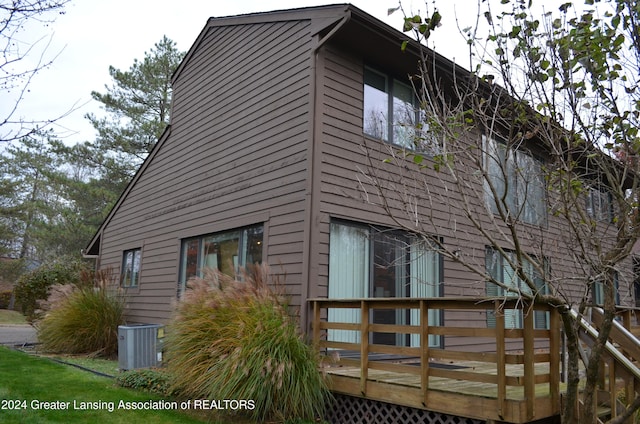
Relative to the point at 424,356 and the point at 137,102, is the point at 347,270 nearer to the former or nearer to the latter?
the point at 424,356

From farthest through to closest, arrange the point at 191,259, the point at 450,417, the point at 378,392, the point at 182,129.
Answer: the point at 182,129 < the point at 191,259 < the point at 378,392 < the point at 450,417

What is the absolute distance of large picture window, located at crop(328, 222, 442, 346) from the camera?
6.83m

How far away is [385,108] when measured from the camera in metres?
7.95

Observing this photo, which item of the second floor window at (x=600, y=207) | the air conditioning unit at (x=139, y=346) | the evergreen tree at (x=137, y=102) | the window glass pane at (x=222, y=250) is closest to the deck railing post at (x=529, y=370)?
the second floor window at (x=600, y=207)

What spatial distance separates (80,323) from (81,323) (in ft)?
0.06

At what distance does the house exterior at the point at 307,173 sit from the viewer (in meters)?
6.80

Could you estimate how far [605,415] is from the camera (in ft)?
16.5

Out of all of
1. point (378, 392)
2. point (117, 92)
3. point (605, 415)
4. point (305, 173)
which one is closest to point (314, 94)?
point (305, 173)

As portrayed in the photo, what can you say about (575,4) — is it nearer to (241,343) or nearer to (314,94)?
(314,94)

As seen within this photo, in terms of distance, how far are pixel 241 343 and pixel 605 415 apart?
3.66 m

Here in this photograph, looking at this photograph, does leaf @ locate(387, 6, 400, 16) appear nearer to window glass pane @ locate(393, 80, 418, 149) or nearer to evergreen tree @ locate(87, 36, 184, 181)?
window glass pane @ locate(393, 80, 418, 149)

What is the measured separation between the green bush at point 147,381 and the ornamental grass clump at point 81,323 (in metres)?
3.26

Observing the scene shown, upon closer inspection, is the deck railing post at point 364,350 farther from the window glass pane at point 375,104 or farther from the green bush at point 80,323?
the green bush at point 80,323

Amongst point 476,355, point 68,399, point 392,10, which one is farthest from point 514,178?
point 68,399
